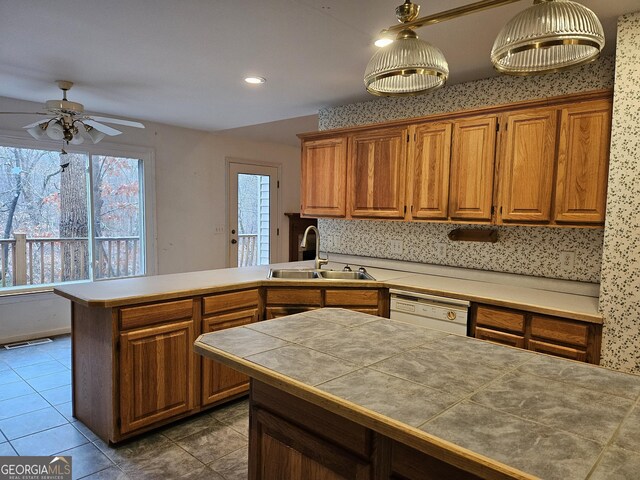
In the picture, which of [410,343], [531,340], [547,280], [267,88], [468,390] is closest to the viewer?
[468,390]

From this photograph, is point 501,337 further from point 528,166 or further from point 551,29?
point 551,29

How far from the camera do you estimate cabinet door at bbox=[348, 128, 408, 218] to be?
10.6 ft

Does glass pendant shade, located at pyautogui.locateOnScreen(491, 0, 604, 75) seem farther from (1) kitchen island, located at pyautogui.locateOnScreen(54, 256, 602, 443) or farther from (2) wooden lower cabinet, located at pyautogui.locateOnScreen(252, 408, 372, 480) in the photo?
(1) kitchen island, located at pyautogui.locateOnScreen(54, 256, 602, 443)

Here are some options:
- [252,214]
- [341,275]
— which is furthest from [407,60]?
[252,214]

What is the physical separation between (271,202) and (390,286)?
3.86 metres

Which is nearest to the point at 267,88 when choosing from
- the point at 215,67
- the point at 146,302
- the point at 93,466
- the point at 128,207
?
the point at 215,67

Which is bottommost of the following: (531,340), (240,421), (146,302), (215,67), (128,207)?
(240,421)

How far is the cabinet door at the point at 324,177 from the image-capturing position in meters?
3.56

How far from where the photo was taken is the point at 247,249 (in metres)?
6.29

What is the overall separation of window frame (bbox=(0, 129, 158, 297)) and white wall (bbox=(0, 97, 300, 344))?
60 millimetres

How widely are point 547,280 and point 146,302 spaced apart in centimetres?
265

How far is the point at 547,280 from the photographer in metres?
2.82

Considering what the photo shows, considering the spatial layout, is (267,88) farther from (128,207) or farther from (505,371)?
(505,371)

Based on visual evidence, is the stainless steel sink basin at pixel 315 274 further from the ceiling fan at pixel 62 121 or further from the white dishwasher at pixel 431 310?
the ceiling fan at pixel 62 121
